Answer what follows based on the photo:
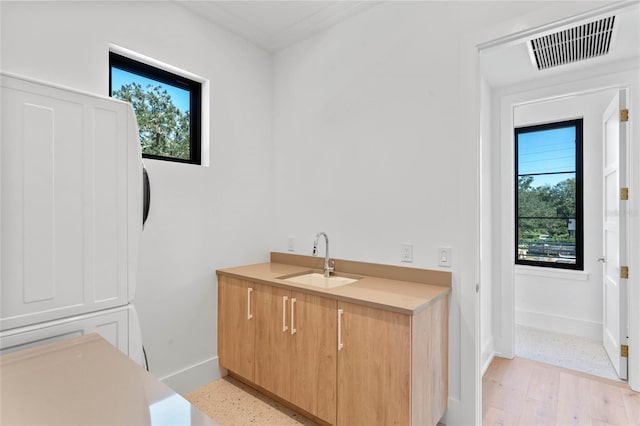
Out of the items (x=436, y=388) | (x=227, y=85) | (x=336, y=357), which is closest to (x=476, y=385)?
(x=436, y=388)

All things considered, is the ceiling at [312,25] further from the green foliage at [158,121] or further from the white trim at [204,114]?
the green foliage at [158,121]

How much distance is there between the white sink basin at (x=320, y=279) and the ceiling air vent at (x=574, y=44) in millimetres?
2031

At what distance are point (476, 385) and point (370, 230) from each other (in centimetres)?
110

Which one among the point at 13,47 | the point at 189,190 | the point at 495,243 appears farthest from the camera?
the point at 495,243

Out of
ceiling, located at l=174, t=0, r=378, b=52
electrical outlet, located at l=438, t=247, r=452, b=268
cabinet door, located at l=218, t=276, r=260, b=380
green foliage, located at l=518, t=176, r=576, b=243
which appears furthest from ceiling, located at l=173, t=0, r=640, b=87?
cabinet door, located at l=218, t=276, r=260, b=380

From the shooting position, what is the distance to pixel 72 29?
5.73 ft

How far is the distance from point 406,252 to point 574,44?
1852 millimetres

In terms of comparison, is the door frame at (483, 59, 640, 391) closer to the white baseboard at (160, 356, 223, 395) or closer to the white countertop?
the white baseboard at (160, 356, 223, 395)

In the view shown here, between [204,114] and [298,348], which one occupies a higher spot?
[204,114]

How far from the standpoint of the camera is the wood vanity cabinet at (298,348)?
1783mm

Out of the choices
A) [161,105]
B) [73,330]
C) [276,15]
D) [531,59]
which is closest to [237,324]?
[73,330]

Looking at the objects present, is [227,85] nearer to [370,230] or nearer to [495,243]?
[370,230]

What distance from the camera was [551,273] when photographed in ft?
11.7

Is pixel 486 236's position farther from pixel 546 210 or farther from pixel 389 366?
pixel 389 366
